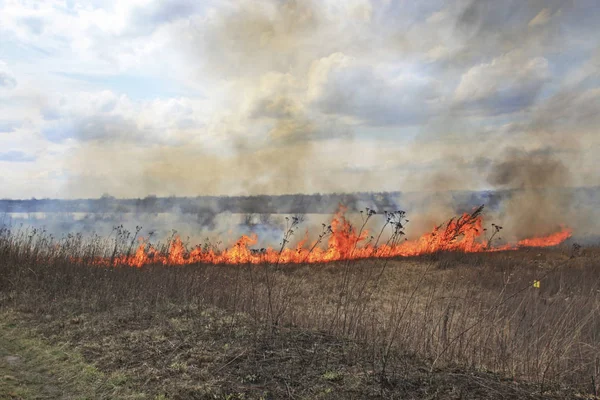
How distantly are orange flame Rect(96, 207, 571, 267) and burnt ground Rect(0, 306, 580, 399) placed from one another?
4.25 m

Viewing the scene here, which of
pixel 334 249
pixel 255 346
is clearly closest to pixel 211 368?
pixel 255 346

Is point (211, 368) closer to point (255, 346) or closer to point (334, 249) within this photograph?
point (255, 346)

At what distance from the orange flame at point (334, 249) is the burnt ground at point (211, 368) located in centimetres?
425

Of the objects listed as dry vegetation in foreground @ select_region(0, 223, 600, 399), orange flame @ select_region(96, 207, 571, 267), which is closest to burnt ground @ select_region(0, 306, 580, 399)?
dry vegetation in foreground @ select_region(0, 223, 600, 399)

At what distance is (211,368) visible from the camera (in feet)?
→ 20.3

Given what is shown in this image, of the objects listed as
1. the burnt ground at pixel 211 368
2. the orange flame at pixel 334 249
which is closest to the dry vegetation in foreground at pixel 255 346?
the burnt ground at pixel 211 368

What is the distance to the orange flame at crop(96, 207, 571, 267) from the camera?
14.6 meters

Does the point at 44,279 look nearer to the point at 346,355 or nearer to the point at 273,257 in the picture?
the point at 346,355

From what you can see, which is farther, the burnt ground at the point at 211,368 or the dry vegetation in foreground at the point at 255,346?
the dry vegetation in foreground at the point at 255,346

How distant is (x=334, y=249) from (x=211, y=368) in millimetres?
15515

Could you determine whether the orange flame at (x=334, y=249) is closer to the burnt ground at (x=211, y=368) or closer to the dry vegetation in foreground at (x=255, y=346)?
the dry vegetation in foreground at (x=255, y=346)

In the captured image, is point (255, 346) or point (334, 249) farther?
point (334, 249)

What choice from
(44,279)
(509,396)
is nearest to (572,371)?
(509,396)

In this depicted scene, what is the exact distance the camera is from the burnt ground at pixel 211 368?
547 centimetres
